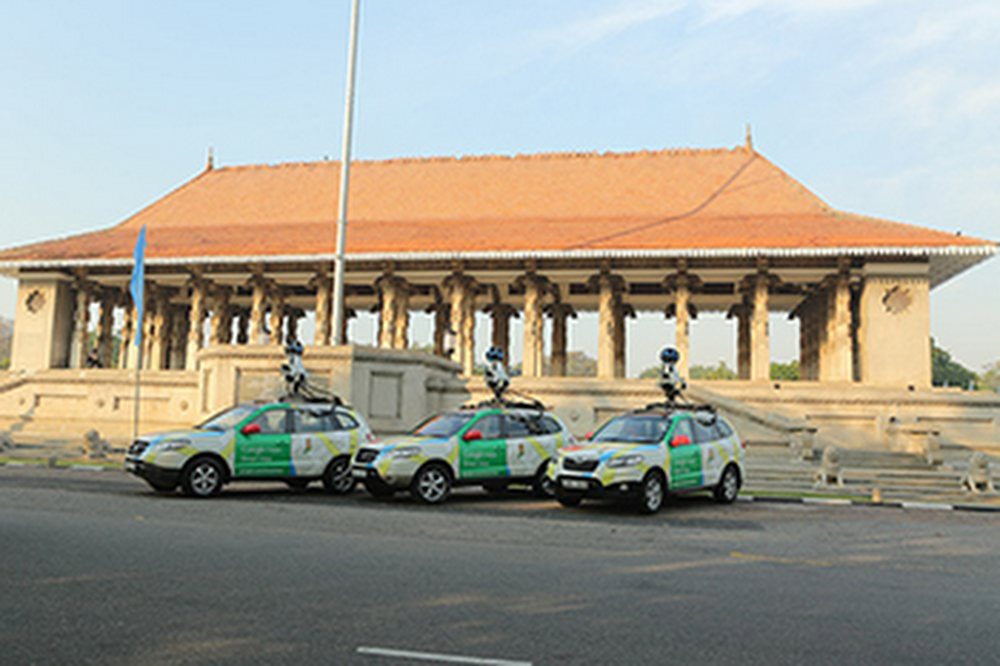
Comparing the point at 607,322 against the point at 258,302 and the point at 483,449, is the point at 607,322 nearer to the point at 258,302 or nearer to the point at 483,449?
the point at 258,302

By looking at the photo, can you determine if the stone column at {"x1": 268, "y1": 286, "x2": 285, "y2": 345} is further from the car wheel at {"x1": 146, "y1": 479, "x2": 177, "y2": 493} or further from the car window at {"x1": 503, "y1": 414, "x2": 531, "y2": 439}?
the car window at {"x1": 503, "y1": 414, "x2": 531, "y2": 439}

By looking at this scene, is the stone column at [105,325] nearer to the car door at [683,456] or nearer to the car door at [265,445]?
the car door at [265,445]

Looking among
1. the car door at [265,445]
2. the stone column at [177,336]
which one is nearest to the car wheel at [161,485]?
the car door at [265,445]

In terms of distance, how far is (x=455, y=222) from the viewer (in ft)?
107

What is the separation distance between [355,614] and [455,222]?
91.1ft

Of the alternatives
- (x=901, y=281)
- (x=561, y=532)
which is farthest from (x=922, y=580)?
(x=901, y=281)

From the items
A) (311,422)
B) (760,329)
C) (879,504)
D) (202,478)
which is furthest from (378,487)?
(760,329)

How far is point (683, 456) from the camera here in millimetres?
13102

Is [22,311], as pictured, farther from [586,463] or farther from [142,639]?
[142,639]

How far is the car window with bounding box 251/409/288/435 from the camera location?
13516 millimetres

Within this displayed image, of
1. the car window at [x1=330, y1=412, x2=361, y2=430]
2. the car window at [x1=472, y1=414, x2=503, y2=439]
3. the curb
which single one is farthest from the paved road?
the curb

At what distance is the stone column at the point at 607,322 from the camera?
3097 centimetres

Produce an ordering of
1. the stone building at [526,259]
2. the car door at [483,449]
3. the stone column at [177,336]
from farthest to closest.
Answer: the stone column at [177,336], the stone building at [526,259], the car door at [483,449]

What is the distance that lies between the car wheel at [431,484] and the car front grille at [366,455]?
731 millimetres
